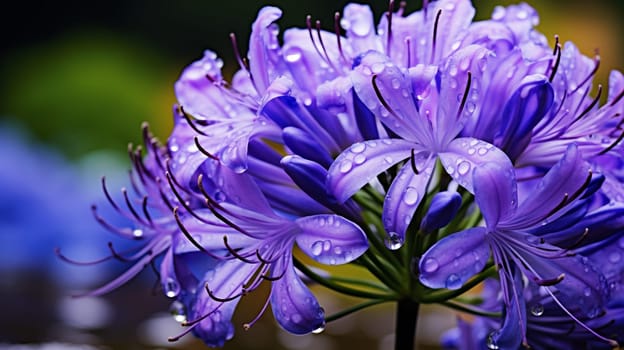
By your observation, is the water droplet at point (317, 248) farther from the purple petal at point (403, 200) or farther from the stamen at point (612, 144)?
the stamen at point (612, 144)

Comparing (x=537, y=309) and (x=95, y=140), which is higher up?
(x=537, y=309)

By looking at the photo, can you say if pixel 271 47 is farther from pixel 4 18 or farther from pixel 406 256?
pixel 4 18

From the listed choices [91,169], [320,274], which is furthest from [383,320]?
[91,169]

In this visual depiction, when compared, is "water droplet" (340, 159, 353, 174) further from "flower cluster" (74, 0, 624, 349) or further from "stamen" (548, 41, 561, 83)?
"stamen" (548, 41, 561, 83)

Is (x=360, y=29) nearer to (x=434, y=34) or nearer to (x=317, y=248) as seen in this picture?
(x=434, y=34)

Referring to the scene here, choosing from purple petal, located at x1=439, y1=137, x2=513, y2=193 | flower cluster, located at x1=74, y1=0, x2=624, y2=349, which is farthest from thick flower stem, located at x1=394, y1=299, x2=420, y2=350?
purple petal, located at x1=439, y1=137, x2=513, y2=193

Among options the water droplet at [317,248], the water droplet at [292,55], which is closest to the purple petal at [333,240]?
the water droplet at [317,248]

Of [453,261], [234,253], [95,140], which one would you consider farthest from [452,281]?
[95,140]
